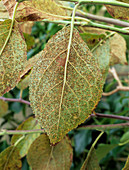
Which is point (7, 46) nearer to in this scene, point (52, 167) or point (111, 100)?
point (52, 167)

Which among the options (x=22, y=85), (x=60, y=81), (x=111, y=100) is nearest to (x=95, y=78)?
(x=60, y=81)

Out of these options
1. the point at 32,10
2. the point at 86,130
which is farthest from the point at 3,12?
the point at 86,130

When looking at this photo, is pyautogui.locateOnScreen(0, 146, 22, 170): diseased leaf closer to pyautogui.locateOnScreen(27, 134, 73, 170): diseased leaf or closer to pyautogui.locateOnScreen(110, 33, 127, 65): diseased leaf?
pyautogui.locateOnScreen(27, 134, 73, 170): diseased leaf

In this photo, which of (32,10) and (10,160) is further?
(10,160)

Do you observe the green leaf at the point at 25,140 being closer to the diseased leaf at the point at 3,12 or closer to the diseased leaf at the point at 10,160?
the diseased leaf at the point at 10,160

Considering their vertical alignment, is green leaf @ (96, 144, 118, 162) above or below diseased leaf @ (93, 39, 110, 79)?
below

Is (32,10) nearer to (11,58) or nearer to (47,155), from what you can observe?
(11,58)

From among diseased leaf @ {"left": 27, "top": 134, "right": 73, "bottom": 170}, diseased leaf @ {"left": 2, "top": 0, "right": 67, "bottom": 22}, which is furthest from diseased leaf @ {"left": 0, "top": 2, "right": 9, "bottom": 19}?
diseased leaf @ {"left": 27, "top": 134, "right": 73, "bottom": 170}
